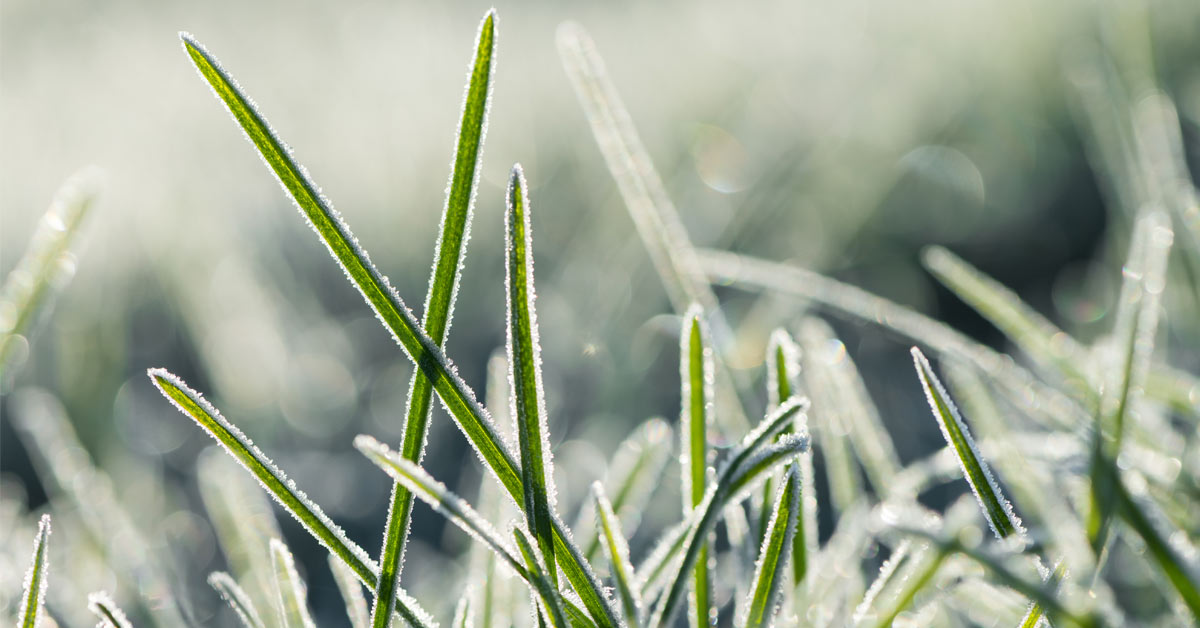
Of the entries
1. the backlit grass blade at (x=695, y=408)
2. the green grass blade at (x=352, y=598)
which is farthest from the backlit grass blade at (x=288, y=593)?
the backlit grass blade at (x=695, y=408)

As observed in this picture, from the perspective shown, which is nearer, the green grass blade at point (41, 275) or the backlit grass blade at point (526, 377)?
the backlit grass blade at point (526, 377)

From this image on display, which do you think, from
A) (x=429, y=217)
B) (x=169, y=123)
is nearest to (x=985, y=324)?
(x=429, y=217)

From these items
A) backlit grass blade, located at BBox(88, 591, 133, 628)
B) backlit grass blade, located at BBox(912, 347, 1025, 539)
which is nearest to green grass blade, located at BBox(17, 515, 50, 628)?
backlit grass blade, located at BBox(88, 591, 133, 628)

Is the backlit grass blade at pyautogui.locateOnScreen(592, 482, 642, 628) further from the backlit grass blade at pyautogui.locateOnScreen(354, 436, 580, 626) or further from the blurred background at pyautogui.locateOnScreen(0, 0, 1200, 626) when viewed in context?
the blurred background at pyautogui.locateOnScreen(0, 0, 1200, 626)

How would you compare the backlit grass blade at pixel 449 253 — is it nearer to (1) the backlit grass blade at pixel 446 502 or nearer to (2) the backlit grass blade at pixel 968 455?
(1) the backlit grass blade at pixel 446 502

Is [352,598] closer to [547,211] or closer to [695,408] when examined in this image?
[695,408]

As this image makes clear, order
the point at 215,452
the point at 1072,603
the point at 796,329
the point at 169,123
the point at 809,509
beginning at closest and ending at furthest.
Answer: the point at 1072,603 < the point at 809,509 < the point at 215,452 < the point at 796,329 < the point at 169,123

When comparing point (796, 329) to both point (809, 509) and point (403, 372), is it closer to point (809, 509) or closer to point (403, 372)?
point (403, 372)
